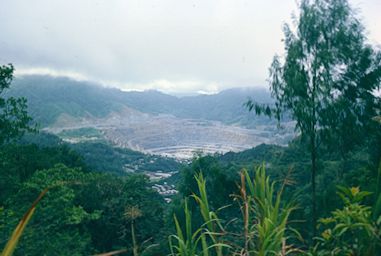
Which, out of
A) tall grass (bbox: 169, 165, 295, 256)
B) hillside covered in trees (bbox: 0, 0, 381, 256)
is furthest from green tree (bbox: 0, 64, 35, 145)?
tall grass (bbox: 169, 165, 295, 256)

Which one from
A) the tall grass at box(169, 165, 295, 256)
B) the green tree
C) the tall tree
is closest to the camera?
the tall grass at box(169, 165, 295, 256)

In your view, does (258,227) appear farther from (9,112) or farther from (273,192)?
(9,112)

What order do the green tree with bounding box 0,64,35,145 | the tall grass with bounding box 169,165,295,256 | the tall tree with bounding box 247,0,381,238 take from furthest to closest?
the green tree with bounding box 0,64,35,145
the tall tree with bounding box 247,0,381,238
the tall grass with bounding box 169,165,295,256

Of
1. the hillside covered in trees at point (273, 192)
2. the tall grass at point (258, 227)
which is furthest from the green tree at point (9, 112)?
the tall grass at point (258, 227)

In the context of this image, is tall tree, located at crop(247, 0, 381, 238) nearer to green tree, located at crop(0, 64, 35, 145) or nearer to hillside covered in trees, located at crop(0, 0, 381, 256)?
hillside covered in trees, located at crop(0, 0, 381, 256)

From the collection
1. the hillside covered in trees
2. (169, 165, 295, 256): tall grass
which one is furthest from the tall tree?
(169, 165, 295, 256): tall grass

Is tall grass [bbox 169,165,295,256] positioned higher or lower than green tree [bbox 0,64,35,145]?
lower

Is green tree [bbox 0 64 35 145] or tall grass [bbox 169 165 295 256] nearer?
tall grass [bbox 169 165 295 256]

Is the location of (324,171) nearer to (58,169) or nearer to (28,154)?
(58,169)

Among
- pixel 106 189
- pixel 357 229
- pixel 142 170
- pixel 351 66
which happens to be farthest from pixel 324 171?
pixel 142 170

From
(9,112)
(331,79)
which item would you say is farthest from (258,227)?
(9,112)
